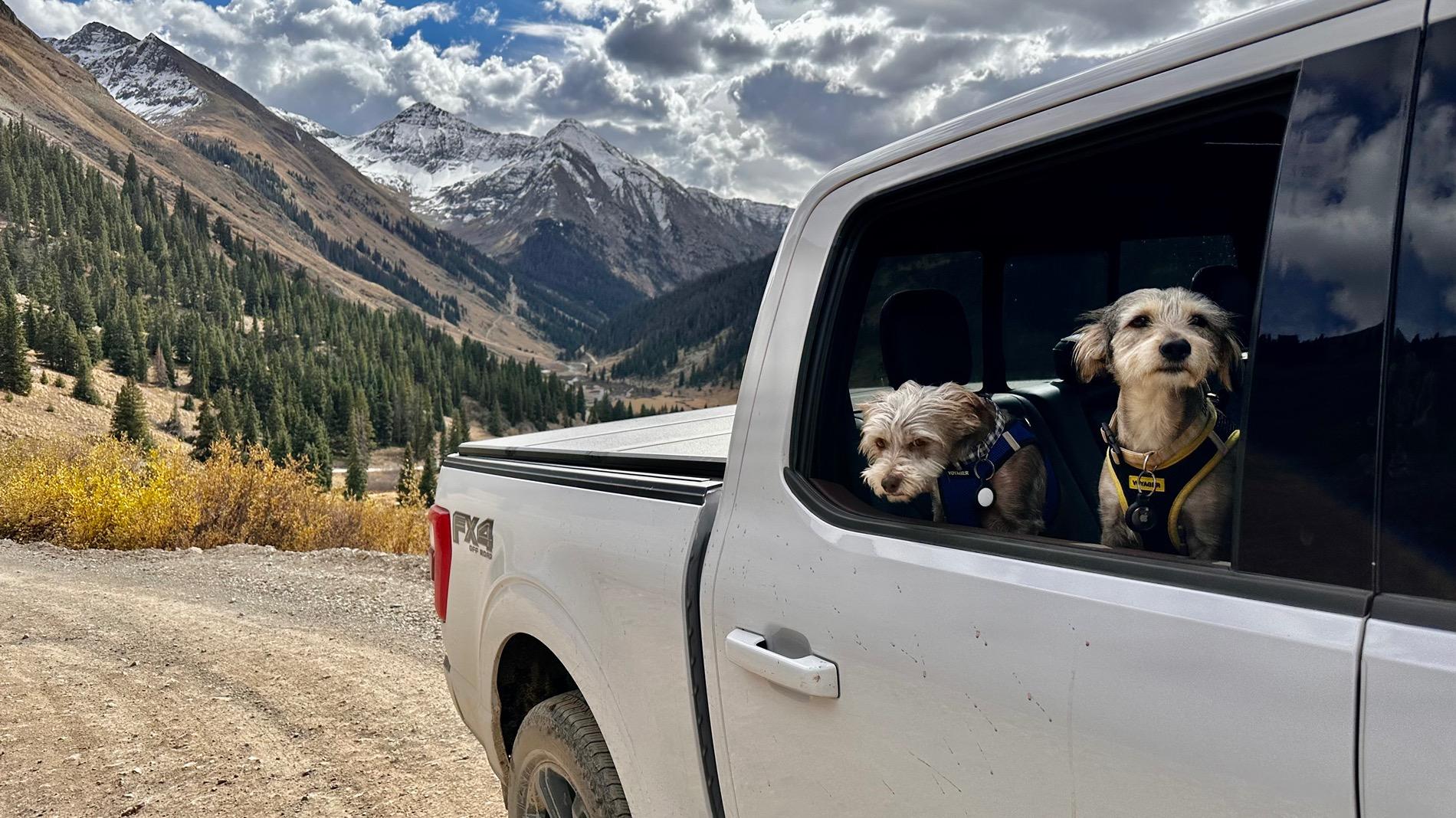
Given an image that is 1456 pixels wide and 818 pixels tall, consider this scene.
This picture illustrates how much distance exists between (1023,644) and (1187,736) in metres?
0.26

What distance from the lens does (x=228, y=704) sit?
17.7 ft

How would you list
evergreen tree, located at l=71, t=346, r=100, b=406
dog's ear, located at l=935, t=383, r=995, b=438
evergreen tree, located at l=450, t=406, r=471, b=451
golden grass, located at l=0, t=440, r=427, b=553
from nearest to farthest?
dog's ear, located at l=935, t=383, r=995, b=438, golden grass, located at l=0, t=440, r=427, b=553, evergreen tree, located at l=71, t=346, r=100, b=406, evergreen tree, located at l=450, t=406, r=471, b=451

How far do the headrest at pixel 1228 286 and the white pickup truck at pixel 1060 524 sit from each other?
11 millimetres

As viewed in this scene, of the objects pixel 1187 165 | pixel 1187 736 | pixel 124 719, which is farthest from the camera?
pixel 124 719

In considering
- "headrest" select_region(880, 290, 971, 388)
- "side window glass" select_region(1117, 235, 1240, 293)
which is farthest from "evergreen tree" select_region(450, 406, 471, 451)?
"headrest" select_region(880, 290, 971, 388)

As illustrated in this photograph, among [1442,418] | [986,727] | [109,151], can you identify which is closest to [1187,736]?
[986,727]

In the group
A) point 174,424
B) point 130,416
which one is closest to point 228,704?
point 130,416

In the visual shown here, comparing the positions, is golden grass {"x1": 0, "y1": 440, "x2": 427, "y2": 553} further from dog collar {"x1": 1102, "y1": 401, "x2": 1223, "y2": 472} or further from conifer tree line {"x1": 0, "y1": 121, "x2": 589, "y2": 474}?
conifer tree line {"x1": 0, "y1": 121, "x2": 589, "y2": 474}

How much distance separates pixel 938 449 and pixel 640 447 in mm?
1092

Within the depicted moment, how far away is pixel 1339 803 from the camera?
984 millimetres

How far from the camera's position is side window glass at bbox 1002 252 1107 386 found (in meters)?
2.71

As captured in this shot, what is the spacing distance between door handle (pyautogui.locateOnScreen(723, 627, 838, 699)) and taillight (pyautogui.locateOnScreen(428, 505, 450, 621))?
1.79m

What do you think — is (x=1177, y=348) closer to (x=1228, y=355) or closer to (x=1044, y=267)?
(x=1228, y=355)

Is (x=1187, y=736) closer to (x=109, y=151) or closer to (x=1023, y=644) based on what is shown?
(x=1023, y=644)
